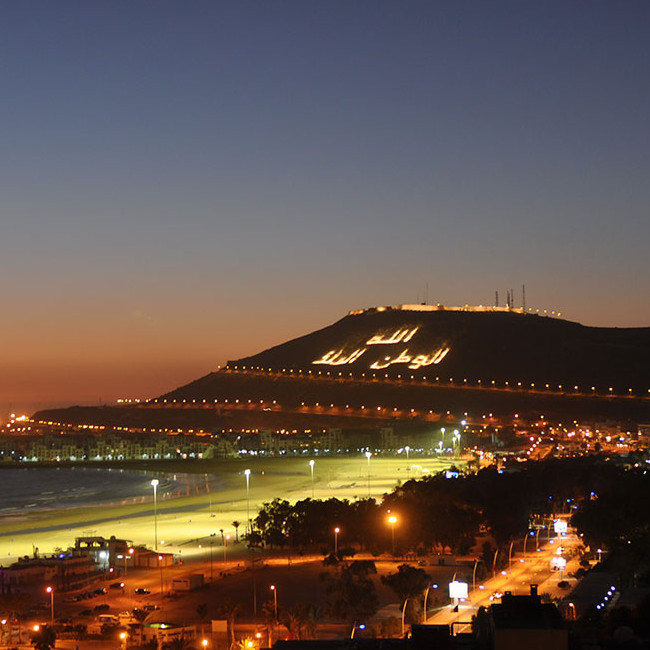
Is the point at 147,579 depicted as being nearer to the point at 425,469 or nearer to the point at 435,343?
the point at 425,469

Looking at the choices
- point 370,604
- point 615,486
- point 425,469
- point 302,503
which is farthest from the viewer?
point 425,469

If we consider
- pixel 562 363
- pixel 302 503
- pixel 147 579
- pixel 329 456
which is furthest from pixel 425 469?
pixel 562 363

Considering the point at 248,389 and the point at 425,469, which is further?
the point at 248,389

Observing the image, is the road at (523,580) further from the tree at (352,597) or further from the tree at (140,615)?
the tree at (140,615)

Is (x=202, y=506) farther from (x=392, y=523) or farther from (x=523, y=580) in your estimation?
(x=523, y=580)

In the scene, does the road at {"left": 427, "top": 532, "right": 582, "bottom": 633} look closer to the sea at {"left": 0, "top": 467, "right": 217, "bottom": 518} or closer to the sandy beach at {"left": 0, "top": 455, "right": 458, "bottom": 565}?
the sandy beach at {"left": 0, "top": 455, "right": 458, "bottom": 565}

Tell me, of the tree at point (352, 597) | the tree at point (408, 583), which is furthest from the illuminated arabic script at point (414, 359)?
the tree at point (408, 583)

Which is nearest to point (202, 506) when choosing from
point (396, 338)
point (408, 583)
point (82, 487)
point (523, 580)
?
point (82, 487)
